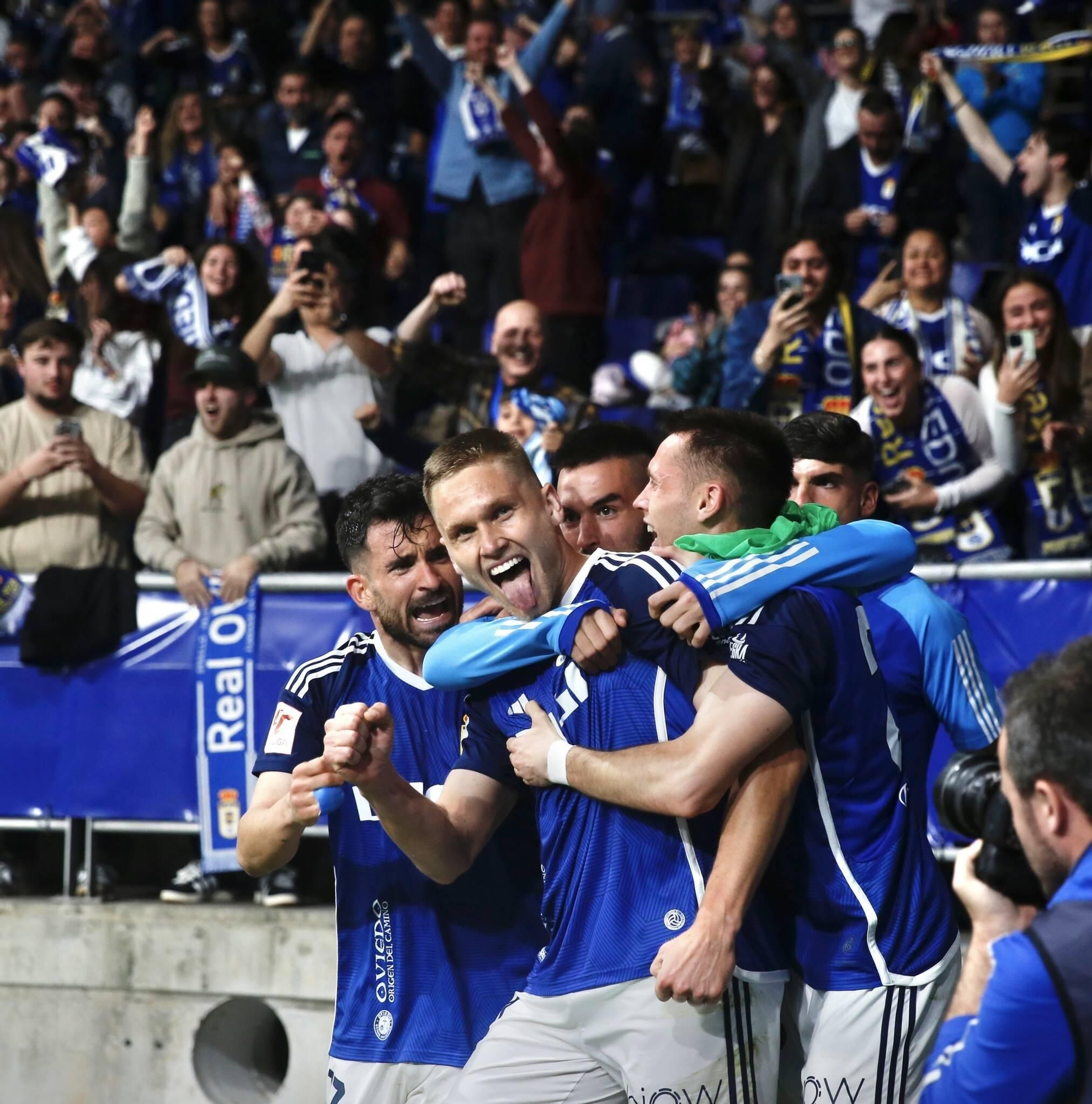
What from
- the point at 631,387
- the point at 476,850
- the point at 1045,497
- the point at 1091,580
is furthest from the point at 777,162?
the point at 476,850

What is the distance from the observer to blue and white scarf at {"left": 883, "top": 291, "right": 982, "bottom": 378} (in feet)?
25.2

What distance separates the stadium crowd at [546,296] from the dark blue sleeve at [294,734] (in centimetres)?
1

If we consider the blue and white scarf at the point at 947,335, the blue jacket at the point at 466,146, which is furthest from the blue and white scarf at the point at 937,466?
the blue jacket at the point at 466,146

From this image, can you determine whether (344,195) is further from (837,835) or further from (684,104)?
(837,835)

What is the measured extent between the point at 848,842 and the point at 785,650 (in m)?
0.45

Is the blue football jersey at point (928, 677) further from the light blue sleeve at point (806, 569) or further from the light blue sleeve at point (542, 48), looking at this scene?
the light blue sleeve at point (542, 48)

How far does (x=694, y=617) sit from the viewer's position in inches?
120

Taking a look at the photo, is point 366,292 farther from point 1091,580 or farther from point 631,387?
point 1091,580

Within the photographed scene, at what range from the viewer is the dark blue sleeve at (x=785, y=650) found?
3.07m

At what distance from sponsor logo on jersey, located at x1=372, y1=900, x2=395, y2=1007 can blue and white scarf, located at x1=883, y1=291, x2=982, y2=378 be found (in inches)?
180

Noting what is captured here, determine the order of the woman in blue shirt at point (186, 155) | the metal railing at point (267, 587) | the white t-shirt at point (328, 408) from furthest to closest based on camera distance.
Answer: the woman in blue shirt at point (186, 155) < the white t-shirt at point (328, 408) < the metal railing at point (267, 587)

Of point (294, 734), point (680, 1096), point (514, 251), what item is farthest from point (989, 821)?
point (514, 251)

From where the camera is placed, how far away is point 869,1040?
127 inches

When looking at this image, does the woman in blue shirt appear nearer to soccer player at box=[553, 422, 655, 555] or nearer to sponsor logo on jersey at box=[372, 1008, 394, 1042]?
soccer player at box=[553, 422, 655, 555]
